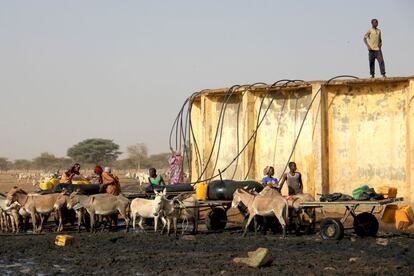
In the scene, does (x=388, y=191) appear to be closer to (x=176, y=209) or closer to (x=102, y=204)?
(x=176, y=209)

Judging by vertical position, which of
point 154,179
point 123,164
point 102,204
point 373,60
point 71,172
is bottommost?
point 102,204

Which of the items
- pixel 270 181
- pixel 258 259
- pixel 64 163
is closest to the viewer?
pixel 258 259

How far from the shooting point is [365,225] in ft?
54.9

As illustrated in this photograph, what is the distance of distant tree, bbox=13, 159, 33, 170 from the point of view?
110856 millimetres

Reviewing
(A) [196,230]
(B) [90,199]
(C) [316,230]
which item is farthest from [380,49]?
(B) [90,199]

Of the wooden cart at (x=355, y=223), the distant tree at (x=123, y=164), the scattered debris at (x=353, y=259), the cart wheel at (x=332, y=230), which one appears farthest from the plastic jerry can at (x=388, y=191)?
the distant tree at (x=123, y=164)

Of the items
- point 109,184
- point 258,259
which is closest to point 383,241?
point 258,259

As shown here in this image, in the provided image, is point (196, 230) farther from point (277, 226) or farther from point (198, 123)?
point (198, 123)

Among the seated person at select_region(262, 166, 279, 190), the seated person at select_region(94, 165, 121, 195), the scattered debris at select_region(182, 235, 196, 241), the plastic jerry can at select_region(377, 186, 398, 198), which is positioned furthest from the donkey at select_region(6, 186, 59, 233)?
the plastic jerry can at select_region(377, 186, 398, 198)

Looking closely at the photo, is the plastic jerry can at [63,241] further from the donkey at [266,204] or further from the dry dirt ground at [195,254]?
the donkey at [266,204]

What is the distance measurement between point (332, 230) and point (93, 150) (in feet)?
249

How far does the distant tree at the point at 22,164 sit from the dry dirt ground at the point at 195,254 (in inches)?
3740

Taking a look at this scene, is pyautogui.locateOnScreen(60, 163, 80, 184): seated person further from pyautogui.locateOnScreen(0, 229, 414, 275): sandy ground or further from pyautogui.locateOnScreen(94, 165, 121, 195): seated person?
pyautogui.locateOnScreen(0, 229, 414, 275): sandy ground

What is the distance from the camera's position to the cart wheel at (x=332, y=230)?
52.5 ft
